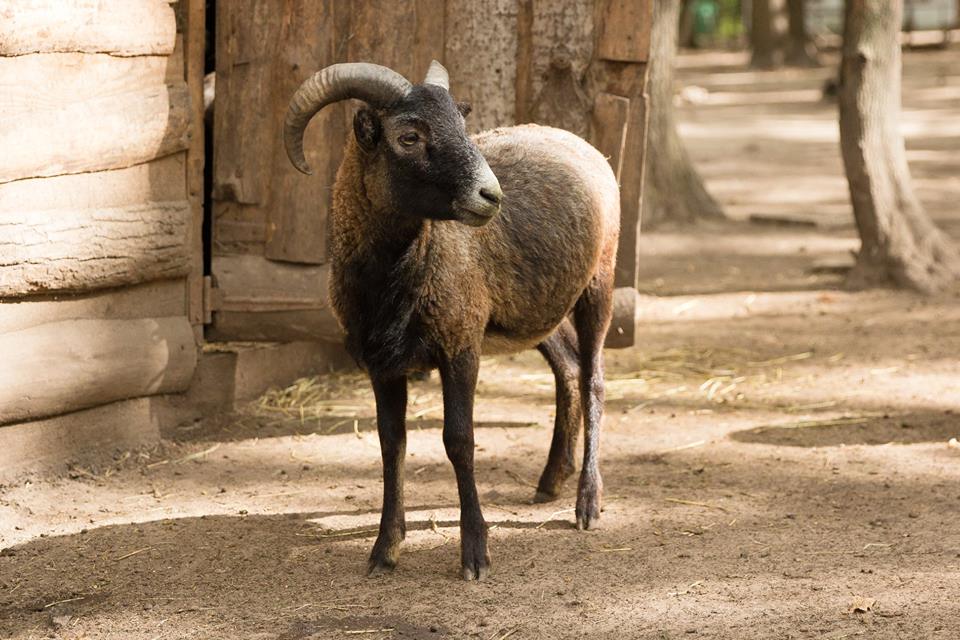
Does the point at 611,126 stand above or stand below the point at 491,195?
above

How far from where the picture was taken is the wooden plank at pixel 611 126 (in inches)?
293

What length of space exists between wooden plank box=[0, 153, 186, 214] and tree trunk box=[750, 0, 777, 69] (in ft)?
88.9

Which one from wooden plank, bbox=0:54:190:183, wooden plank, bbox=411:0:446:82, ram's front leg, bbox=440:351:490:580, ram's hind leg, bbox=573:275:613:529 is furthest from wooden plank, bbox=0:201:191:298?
ram's hind leg, bbox=573:275:613:529

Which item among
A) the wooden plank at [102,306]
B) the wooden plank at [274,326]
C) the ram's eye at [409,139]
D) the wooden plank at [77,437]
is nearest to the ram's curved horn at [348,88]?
the ram's eye at [409,139]

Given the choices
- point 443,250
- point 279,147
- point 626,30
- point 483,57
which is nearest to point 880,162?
point 626,30

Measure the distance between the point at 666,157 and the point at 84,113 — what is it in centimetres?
729

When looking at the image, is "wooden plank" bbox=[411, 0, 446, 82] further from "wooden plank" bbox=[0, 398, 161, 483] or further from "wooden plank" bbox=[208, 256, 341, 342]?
"wooden plank" bbox=[0, 398, 161, 483]

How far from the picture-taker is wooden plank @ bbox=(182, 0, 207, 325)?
729cm

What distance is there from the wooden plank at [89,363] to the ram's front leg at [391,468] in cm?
196

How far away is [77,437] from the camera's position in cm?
684

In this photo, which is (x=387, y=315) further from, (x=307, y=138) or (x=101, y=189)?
(x=307, y=138)

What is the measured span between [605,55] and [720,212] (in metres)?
6.22

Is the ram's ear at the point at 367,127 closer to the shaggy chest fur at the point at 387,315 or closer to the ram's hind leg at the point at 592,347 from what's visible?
the shaggy chest fur at the point at 387,315

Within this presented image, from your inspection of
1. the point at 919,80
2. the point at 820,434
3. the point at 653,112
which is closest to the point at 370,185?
the point at 820,434
